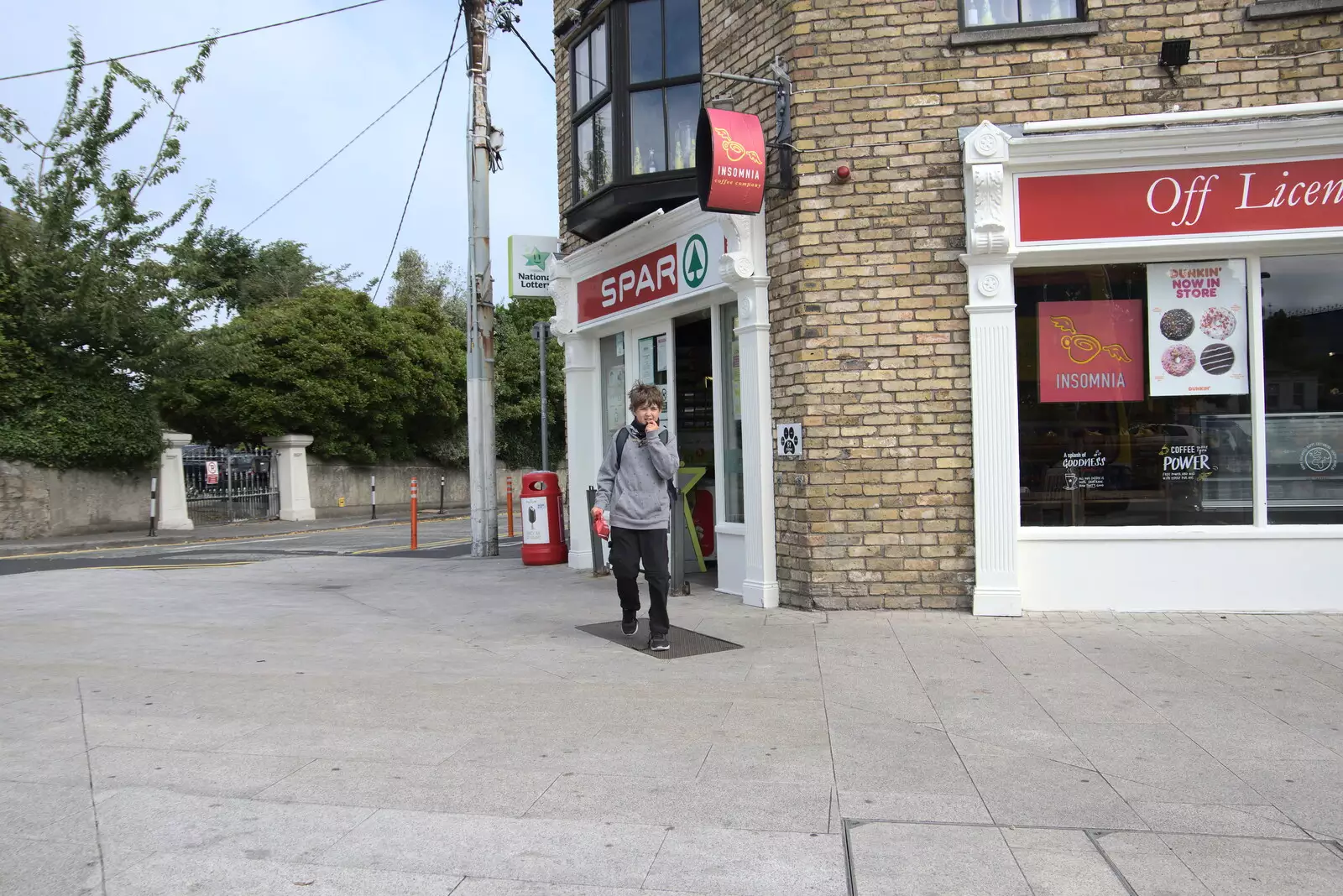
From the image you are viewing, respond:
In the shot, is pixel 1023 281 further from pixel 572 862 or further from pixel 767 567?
pixel 572 862

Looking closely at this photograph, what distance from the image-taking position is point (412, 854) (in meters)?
3.29

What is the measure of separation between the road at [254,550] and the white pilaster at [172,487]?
0.79 metres

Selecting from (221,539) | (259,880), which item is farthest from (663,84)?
(221,539)

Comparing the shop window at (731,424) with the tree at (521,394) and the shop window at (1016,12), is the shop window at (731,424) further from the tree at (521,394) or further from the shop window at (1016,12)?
the tree at (521,394)

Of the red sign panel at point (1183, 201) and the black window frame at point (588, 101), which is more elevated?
the black window frame at point (588, 101)

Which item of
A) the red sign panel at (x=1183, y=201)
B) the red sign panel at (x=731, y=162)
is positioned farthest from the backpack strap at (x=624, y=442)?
the red sign panel at (x=1183, y=201)

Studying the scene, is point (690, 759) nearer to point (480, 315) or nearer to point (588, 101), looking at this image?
point (588, 101)

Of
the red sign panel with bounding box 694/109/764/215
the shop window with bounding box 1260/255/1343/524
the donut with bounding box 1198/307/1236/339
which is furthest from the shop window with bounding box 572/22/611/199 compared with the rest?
the shop window with bounding box 1260/255/1343/524

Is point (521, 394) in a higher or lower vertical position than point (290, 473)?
higher

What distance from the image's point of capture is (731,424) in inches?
347

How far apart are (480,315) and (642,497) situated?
7426 mm

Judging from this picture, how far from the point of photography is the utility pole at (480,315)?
12953 millimetres

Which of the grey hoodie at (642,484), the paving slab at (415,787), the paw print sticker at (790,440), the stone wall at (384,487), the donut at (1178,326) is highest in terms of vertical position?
the donut at (1178,326)

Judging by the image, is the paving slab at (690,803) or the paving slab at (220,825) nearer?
the paving slab at (220,825)
